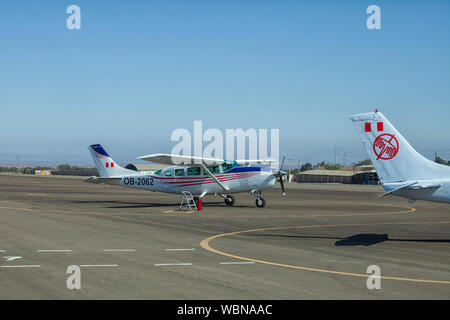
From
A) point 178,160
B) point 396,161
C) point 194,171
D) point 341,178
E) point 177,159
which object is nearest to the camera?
point 396,161

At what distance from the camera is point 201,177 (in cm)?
3331

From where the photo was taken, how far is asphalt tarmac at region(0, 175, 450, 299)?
379 inches

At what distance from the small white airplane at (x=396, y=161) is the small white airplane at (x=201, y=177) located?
51.7ft

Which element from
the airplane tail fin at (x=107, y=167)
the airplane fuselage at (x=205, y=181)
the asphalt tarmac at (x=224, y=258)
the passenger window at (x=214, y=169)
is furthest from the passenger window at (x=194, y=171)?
the asphalt tarmac at (x=224, y=258)

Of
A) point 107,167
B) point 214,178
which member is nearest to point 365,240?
point 214,178

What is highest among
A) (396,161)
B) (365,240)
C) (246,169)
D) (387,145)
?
(387,145)

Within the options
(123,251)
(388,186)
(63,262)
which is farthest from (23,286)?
(388,186)

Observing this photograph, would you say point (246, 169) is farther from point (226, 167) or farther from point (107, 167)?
point (107, 167)

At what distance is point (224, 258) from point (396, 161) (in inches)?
257

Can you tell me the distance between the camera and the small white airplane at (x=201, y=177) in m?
32.1

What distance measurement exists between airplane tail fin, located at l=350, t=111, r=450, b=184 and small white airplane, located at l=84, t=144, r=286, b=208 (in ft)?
51.7

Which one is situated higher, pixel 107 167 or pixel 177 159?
pixel 177 159

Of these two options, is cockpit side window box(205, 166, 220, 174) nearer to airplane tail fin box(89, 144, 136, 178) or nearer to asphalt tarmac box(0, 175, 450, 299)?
airplane tail fin box(89, 144, 136, 178)

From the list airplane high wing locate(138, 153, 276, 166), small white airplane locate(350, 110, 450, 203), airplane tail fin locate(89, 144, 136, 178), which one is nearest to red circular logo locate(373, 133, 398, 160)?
small white airplane locate(350, 110, 450, 203)
